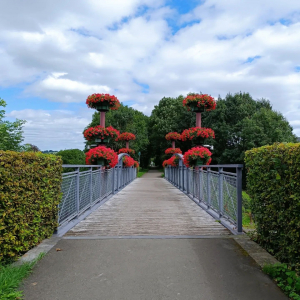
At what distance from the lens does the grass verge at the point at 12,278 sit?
2.69m

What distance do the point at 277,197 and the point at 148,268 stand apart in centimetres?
176

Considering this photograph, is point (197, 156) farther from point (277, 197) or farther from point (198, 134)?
point (277, 197)

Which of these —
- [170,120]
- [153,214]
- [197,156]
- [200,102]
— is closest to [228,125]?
[170,120]

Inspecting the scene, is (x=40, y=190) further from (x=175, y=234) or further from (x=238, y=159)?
(x=238, y=159)

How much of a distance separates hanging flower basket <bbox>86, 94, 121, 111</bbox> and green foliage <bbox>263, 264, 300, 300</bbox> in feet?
31.8

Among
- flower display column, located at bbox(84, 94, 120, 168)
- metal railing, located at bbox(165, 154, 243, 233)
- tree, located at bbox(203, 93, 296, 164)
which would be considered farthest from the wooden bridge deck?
tree, located at bbox(203, 93, 296, 164)

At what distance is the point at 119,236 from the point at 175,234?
958mm

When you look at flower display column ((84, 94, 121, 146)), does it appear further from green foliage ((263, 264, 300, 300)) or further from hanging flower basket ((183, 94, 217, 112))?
green foliage ((263, 264, 300, 300))

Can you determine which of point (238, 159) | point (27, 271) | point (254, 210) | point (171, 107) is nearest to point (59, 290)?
point (27, 271)

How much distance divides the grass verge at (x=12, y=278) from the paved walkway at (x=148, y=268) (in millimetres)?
80

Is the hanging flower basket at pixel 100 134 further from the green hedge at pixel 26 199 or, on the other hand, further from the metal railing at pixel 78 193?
the green hedge at pixel 26 199

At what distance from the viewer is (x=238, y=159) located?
3080 cm

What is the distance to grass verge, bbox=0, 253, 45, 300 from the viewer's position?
8.83 ft

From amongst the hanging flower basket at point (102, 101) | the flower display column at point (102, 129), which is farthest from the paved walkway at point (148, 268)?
the hanging flower basket at point (102, 101)
